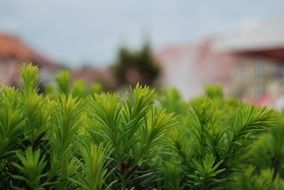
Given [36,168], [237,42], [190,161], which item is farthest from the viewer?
[237,42]

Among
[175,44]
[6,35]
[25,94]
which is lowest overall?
[25,94]

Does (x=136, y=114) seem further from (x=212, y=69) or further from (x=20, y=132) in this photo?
(x=212, y=69)

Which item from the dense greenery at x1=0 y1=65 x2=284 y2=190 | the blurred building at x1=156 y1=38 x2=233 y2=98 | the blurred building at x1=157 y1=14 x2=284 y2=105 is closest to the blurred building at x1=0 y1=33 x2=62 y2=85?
the blurred building at x1=157 y1=14 x2=284 y2=105

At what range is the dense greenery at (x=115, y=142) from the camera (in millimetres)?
630

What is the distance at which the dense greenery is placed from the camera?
24.8 inches

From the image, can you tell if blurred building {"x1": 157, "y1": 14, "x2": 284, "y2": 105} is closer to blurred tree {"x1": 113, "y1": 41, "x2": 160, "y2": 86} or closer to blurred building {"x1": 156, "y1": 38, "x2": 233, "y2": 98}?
blurred building {"x1": 156, "y1": 38, "x2": 233, "y2": 98}

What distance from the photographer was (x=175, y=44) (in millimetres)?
21906

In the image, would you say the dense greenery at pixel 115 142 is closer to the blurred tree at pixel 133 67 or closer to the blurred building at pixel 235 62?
the blurred building at pixel 235 62

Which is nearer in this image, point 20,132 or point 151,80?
point 20,132

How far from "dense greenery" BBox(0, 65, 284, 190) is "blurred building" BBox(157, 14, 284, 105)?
403 inches

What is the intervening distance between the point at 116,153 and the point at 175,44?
21.4 metres

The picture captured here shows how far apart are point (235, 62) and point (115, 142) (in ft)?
63.1

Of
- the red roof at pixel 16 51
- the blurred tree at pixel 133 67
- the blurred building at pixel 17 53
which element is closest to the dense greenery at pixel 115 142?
the blurred building at pixel 17 53

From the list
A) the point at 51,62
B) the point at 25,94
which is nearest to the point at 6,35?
the point at 51,62
